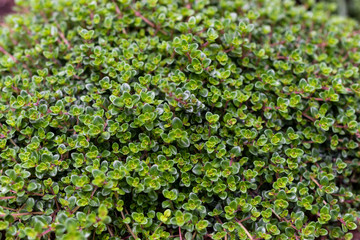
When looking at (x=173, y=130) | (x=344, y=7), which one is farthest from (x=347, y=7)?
(x=173, y=130)

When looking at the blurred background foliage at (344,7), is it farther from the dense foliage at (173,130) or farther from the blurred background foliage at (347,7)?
the dense foliage at (173,130)

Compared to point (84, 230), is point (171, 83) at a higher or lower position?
higher

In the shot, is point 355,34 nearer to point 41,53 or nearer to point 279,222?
point 279,222

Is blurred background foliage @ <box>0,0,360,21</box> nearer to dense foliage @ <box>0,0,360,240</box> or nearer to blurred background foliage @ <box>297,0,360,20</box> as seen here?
blurred background foliage @ <box>297,0,360,20</box>

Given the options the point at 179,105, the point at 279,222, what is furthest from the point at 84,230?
the point at 279,222

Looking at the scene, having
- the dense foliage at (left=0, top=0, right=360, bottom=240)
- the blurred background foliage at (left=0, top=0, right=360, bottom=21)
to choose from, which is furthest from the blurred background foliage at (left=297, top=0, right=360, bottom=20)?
the dense foliage at (left=0, top=0, right=360, bottom=240)

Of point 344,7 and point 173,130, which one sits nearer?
point 173,130

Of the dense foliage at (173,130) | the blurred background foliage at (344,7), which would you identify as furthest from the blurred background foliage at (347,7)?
the dense foliage at (173,130)

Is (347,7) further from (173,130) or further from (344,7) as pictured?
(173,130)
